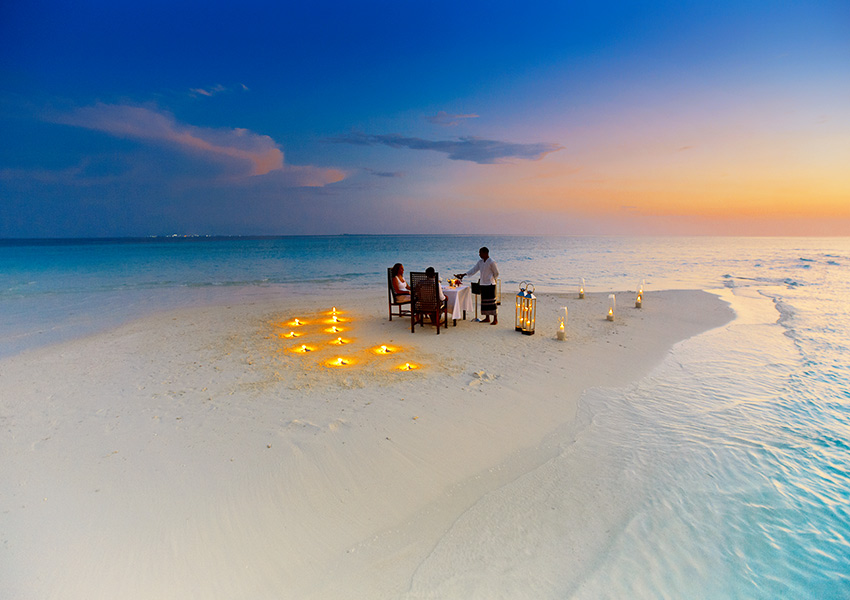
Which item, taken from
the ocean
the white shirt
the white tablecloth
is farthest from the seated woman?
the ocean

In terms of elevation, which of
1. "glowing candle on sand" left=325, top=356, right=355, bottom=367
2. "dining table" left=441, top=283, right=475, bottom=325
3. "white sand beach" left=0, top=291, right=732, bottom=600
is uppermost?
"dining table" left=441, top=283, right=475, bottom=325

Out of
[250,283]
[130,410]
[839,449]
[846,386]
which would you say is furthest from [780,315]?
[250,283]

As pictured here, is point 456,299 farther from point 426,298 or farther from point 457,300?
point 426,298

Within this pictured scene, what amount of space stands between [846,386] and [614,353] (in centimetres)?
313

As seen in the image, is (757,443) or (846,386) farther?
(846,386)

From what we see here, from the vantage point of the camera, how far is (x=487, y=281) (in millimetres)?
8953

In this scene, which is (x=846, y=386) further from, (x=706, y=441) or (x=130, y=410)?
(x=130, y=410)

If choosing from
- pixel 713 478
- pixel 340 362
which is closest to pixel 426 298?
pixel 340 362

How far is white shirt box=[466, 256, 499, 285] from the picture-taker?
28.7ft

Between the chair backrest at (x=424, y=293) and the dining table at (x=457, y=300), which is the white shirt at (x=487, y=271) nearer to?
the dining table at (x=457, y=300)

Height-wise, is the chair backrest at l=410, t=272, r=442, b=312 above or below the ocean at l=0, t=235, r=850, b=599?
above

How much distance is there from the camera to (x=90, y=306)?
503 inches

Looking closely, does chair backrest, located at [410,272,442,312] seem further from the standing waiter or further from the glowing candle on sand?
the glowing candle on sand

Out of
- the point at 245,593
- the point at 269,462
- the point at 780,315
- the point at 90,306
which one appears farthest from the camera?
the point at 90,306
